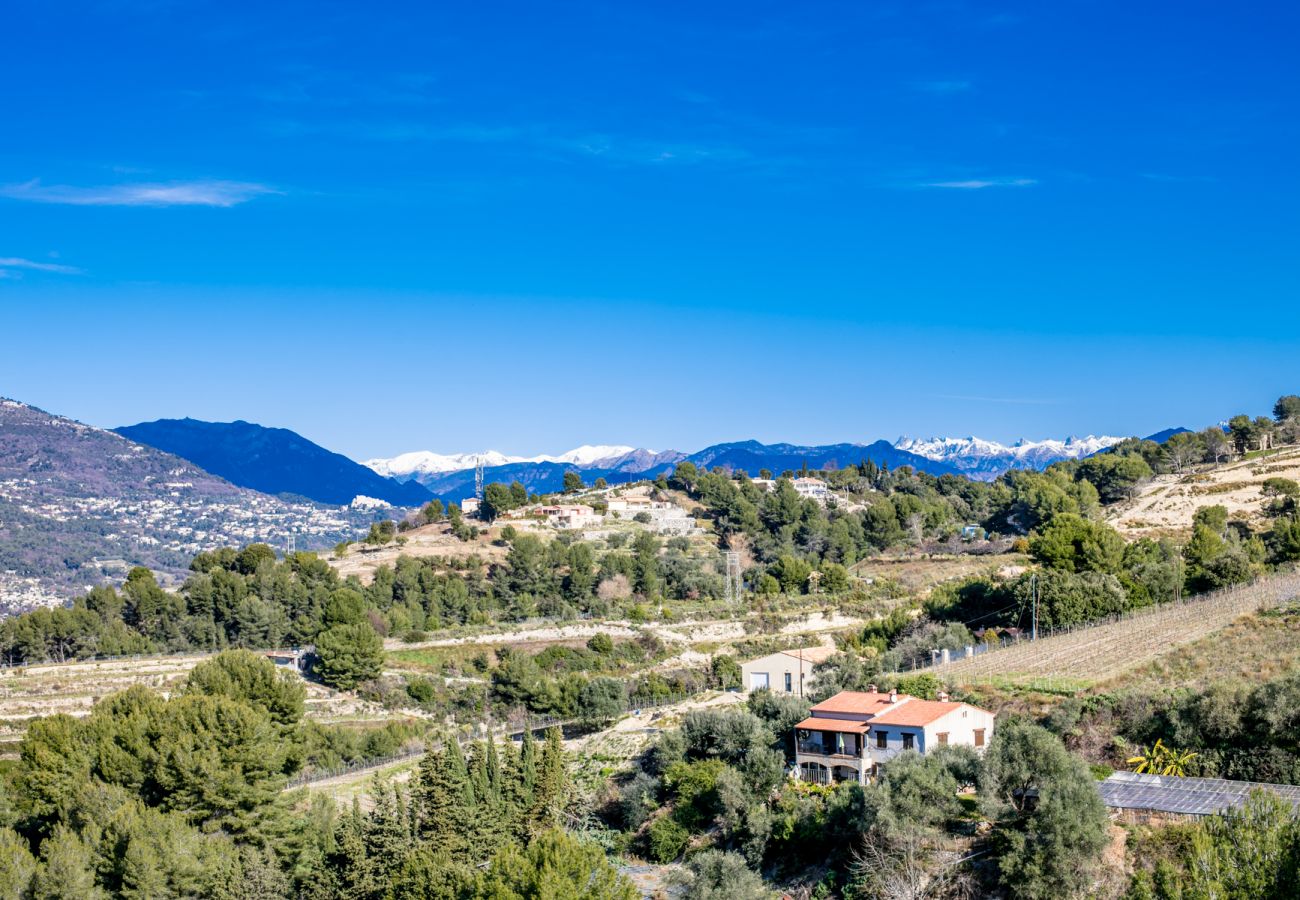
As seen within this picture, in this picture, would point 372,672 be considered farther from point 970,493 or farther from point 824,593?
point 970,493

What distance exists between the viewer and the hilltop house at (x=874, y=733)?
28.4 meters

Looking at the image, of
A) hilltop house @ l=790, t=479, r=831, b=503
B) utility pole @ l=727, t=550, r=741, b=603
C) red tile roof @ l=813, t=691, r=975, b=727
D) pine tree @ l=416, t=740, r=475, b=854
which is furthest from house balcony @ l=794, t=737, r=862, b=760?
hilltop house @ l=790, t=479, r=831, b=503

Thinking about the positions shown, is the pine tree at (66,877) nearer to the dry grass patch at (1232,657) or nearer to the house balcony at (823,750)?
the house balcony at (823,750)

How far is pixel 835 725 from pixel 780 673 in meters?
14.4

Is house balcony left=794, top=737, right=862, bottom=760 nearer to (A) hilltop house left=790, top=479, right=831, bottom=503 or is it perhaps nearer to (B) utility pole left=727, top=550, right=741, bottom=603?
(B) utility pole left=727, top=550, right=741, bottom=603

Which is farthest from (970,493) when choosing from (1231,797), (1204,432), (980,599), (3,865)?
(3,865)

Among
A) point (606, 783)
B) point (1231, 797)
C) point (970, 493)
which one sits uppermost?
point (970, 493)

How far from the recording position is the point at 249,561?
72.1 m

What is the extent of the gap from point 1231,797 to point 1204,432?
261 feet

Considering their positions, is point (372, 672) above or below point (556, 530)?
below

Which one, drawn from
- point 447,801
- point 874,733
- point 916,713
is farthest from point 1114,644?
point 447,801

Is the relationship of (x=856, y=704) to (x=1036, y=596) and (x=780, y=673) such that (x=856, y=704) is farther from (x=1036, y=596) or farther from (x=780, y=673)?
(x=1036, y=596)

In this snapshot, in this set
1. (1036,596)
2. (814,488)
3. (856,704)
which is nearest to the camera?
(856,704)

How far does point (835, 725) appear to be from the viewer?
30.1m
